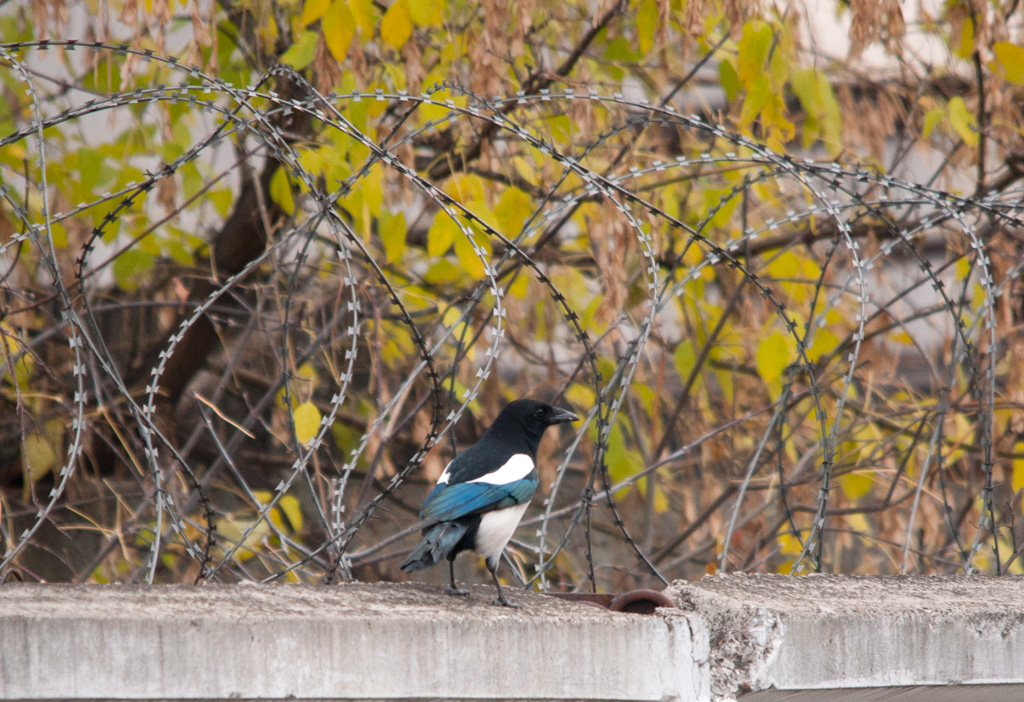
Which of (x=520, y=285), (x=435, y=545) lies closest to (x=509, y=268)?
(x=520, y=285)

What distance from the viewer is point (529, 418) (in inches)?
123

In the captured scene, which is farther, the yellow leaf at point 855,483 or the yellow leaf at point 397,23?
the yellow leaf at point 855,483

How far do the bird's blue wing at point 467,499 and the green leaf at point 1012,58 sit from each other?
2939 millimetres

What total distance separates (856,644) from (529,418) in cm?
108

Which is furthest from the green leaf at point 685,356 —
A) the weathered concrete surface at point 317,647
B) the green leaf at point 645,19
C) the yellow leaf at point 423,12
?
the weathered concrete surface at point 317,647

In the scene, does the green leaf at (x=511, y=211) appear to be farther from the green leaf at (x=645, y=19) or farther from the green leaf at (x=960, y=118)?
the green leaf at (x=960, y=118)

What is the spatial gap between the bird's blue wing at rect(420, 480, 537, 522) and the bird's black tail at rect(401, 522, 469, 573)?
0.03 m

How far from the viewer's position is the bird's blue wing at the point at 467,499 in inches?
103

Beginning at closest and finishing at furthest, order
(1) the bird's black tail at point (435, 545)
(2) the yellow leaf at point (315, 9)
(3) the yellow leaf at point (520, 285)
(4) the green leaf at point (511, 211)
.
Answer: (1) the bird's black tail at point (435, 545), (2) the yellow leaf at point (315, 9), (4) the green leaf at point (511, 211), (3) the yellow leaf at point (520, 285)

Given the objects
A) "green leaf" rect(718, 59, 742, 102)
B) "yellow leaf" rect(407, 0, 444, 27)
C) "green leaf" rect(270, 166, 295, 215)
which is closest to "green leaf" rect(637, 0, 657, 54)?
"green leaf" rect(718, 59, 742, 102)

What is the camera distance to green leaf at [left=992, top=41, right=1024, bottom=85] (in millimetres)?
4352

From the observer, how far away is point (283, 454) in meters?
6.37

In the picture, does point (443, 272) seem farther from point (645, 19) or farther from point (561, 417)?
point (561, 417)

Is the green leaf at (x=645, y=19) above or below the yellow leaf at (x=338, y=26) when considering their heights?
above
